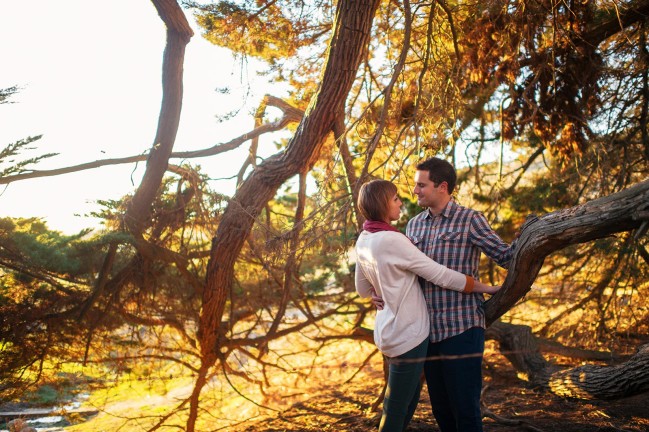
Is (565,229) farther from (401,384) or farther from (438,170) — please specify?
(401,384)

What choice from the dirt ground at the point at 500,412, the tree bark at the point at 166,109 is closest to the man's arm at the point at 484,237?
the dirt ground at the point at 500,412

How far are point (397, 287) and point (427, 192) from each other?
498mm

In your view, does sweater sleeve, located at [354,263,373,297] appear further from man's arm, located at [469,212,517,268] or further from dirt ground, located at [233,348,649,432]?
dirt ground, located at [233,348,649,432]

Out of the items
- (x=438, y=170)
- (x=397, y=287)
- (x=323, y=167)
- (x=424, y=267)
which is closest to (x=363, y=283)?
(x=397, y=287)

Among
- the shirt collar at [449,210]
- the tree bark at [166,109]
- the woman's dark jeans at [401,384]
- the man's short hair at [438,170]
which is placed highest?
the tree bark at [166,109]

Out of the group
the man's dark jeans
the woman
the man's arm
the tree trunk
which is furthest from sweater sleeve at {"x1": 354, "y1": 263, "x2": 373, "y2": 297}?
the tree trunk

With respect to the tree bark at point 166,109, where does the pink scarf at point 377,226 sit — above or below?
below

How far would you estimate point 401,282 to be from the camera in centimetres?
252

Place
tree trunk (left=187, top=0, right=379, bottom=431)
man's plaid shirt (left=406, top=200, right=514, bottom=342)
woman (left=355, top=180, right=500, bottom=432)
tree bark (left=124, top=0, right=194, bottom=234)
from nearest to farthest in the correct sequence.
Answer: woman (left=355, top=180, right=500, bottom=432), man's plaid shirt (left=406, top=200, right=514, bottom=342), tree trunk (left=187, top=0, right=379, bottom=431), tree bark (left=124, top=0, right=194, bottom=234)

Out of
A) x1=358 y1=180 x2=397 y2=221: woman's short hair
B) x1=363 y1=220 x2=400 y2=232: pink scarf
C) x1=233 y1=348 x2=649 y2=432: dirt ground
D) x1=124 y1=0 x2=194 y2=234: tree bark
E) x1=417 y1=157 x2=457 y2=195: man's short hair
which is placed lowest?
x1=233 y1=348 x2=649 y2=432: dirt ground

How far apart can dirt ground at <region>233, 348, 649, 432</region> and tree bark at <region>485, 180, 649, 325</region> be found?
1580 millimetres

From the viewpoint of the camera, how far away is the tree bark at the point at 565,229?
94.4 inches

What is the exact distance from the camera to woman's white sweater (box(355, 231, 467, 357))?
2.50 m

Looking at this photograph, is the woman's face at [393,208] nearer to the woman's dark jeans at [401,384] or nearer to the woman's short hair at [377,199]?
the woman's short hair at [377,199]
